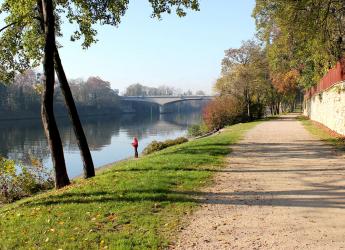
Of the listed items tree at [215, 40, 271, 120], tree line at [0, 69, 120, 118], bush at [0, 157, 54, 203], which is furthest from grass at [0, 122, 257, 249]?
tree line at [0, 69, 120, 118]

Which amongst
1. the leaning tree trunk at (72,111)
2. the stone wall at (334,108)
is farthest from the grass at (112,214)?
the stone wall at (334,108)

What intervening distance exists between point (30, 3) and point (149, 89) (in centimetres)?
16547

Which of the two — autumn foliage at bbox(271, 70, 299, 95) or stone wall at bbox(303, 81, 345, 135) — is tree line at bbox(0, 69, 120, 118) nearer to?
autumn foliage at bbox(271, 70, 299, 95)

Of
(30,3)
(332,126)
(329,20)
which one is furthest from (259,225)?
(332,126)

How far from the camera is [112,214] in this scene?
23.9ft

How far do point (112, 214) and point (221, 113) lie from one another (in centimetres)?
3604

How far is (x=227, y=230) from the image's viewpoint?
630 cm

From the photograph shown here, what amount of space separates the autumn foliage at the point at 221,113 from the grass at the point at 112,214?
31173mm

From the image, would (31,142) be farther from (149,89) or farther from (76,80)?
(149,89)

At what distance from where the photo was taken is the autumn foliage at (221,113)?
139 feet

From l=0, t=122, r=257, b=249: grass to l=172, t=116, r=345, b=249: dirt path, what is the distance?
0.42 meters

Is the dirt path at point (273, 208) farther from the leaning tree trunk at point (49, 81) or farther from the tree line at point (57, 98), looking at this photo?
the tree line at point (57, 98)

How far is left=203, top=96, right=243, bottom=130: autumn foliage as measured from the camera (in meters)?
42.3

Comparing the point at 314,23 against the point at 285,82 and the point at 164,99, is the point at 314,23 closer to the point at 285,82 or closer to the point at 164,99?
the point at 285,82
